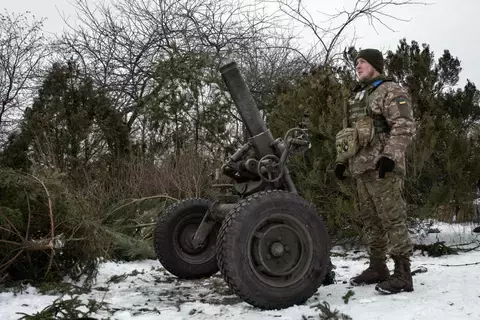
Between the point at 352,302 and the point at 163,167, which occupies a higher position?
the point at 163,167

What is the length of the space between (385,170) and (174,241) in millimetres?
2116

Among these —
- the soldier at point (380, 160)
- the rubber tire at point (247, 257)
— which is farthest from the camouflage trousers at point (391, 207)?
the rubber tire at point (247, 257)

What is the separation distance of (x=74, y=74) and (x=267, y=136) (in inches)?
279

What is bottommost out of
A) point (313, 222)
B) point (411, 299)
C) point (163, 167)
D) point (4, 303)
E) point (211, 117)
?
point (411, 299)

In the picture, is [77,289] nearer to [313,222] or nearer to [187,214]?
[187,214]

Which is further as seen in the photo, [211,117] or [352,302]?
[211,117]

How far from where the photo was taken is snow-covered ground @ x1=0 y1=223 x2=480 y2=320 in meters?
3.20

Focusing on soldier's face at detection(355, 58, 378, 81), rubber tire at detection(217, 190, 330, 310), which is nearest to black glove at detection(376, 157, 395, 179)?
rubber tire at detection(217, 190, 330, 310)

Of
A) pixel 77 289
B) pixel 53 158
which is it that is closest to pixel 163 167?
pixel 53 158

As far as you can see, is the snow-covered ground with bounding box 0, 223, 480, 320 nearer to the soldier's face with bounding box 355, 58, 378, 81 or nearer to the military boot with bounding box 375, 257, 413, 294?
the military boot with bounding box 375, 257, 413, 294

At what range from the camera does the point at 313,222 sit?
3637 millimetres

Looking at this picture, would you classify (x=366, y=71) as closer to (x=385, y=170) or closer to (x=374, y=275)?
(x=385, y=170)

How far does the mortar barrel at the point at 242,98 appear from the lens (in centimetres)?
423

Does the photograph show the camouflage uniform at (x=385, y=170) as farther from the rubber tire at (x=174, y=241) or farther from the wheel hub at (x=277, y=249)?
the rubber tire at (x=174, y=241)
